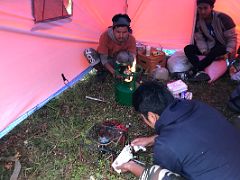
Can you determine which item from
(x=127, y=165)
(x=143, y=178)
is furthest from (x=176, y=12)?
(x=143, y=178)

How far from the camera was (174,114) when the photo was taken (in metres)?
1.97

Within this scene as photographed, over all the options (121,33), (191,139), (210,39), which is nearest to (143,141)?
(191,139)

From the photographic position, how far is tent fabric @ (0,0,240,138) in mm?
2801

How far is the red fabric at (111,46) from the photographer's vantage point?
3707mm

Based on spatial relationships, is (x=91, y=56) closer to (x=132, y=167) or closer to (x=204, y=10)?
(x=204, y=10)

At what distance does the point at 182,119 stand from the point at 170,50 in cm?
255

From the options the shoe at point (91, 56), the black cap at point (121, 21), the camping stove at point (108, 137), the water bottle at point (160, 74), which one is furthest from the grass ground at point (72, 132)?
the black cap at point (121, 21)

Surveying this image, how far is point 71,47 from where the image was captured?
3.63 meters

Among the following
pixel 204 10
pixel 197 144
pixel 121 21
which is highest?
pixel 204 10

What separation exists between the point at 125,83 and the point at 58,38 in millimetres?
845

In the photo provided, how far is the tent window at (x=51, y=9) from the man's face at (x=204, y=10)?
1542mm

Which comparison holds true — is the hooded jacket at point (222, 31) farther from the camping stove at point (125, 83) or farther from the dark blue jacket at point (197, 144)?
the dark blue jacket at point (197, 144)

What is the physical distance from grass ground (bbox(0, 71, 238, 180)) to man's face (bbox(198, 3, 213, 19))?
84cm

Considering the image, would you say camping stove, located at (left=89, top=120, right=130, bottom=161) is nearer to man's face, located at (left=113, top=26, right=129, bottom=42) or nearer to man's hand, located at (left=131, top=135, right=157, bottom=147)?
man's hand, located at (left=131, top=135, right=157, bottom=147)
